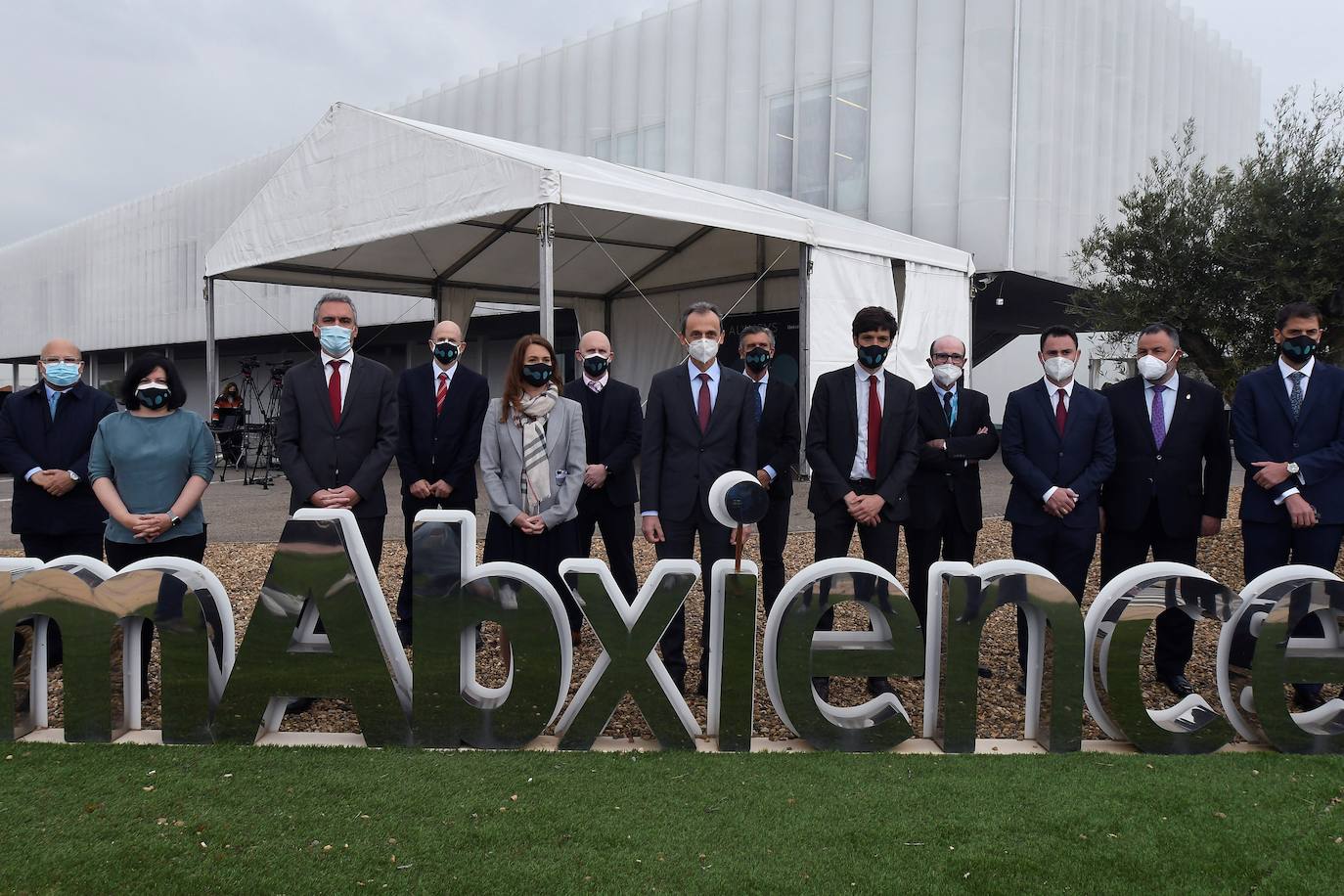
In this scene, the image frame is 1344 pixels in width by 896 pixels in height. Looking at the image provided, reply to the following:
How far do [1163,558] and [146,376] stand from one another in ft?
15.6

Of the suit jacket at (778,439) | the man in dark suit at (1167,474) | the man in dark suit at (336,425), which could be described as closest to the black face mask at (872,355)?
the suit jacket at (778,439)

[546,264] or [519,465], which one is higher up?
[546,264]

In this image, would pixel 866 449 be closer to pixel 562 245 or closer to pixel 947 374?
pixel 947 374

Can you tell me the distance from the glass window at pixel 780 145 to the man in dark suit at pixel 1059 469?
46.7ft

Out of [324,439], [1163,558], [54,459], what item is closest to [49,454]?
[54,459]

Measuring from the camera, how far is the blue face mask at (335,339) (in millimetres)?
4250

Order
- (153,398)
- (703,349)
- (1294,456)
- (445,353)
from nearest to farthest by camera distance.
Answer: (153,398)
(1294,456)
(703,349)
(445,353)

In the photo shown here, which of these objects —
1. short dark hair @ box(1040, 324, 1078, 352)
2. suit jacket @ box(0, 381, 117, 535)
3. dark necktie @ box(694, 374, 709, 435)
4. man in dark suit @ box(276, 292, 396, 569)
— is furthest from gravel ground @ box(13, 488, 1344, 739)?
short dark hair @ box(1040, 324, 1078, 352)

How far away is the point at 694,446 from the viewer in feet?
13.9

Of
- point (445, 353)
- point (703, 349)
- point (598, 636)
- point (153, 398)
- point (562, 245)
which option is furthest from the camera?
point (562, 245)

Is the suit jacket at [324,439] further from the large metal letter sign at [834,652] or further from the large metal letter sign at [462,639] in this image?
the large metal letter sign at [834,652]

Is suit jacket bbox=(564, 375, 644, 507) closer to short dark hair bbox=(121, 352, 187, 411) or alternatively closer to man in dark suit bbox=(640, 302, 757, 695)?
man in dark suit bbox=(640, 302, 757, 695)

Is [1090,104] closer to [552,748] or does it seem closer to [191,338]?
[552,748]

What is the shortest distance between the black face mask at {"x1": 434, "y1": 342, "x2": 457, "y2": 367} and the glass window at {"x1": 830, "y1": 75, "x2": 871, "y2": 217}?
1300 centimetres
